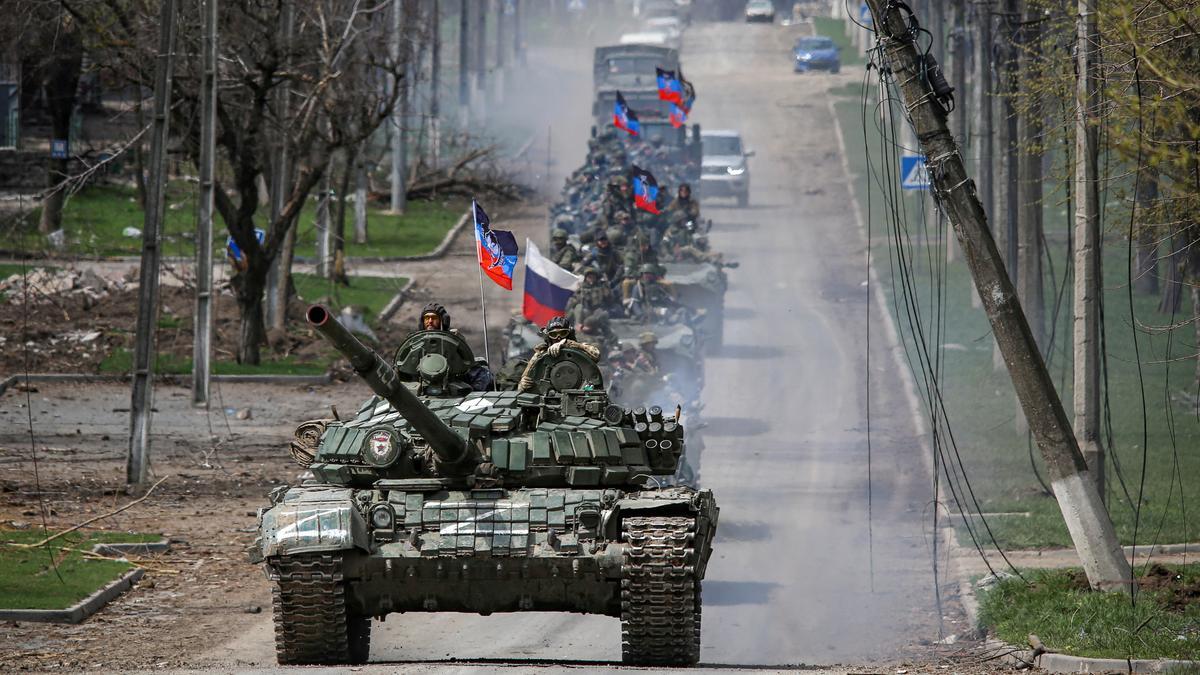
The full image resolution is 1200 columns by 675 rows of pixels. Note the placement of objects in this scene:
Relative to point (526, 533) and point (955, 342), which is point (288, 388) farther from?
point (526, 533)

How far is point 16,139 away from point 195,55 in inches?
541

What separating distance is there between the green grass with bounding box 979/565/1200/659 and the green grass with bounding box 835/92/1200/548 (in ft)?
4.16

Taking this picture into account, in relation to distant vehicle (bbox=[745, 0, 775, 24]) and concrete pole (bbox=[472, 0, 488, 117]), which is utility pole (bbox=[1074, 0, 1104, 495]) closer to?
concrete pole (bbox=[472, 0, 488, 117])

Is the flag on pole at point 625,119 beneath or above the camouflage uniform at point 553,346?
above

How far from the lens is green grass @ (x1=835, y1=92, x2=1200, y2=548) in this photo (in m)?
17.7

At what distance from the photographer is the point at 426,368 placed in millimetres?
13562

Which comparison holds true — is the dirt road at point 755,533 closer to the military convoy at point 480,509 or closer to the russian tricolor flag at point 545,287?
the military convoy at point 480,509

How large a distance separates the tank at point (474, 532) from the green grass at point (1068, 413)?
9.57 ft

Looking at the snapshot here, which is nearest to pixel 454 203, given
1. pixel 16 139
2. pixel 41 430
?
pixel 16 139

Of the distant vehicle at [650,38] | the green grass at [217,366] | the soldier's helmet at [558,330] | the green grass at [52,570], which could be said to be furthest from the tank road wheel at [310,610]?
→ the distant vehicle at [650,38]

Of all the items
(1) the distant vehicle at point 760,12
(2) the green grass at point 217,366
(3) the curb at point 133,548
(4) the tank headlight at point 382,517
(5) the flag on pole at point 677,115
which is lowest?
(2) the green grass at point 217,366

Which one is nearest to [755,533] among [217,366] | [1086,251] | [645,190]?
[1086,251]

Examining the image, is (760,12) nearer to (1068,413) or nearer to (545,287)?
(1068,413)

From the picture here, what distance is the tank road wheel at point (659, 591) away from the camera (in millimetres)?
11555
